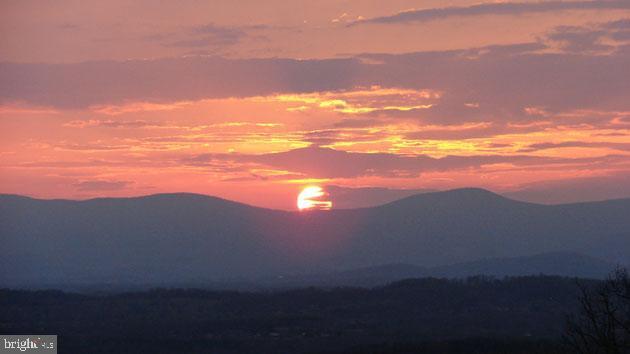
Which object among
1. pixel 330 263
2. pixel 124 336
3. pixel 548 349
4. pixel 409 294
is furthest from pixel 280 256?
pixel 548 349

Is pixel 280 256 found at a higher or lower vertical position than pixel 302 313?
higher

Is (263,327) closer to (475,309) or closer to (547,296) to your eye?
(475,309)

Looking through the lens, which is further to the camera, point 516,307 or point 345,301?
point 345,301

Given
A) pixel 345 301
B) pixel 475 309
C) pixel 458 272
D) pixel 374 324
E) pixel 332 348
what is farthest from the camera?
pixel 458 272

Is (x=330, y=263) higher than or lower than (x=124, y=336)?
higher

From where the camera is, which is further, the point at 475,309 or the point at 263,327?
the point at 475,309

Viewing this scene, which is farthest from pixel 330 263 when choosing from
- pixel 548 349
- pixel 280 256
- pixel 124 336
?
pixel 548 349

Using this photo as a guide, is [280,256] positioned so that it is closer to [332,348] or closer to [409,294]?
[409,294]

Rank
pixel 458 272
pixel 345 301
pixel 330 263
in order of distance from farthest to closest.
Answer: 1. pixel 330 263
2. pixel 458 272
3. pixel 345 301

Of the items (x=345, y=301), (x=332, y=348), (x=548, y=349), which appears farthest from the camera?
(x=345, y=301)

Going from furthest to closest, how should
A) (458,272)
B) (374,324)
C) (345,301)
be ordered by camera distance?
(458,272)
(345,301)
(374,324)

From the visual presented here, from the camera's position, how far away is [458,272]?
455ft

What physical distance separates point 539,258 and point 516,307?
8266 centimetres

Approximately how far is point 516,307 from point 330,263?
5143 inches
